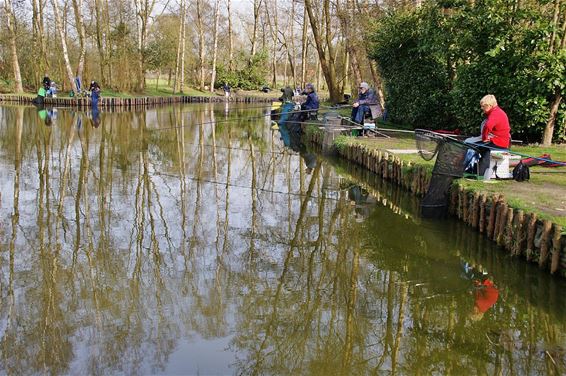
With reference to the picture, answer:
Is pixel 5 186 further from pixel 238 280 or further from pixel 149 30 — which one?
pixel 149 30

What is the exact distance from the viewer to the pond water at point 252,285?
5.14 meters

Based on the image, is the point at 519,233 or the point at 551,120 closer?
the point at 519,233

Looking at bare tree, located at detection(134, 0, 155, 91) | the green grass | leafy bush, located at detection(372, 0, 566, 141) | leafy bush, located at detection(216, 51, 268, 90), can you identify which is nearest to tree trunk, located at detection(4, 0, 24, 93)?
bare tree, located at detection(134, 0, 155, 91)

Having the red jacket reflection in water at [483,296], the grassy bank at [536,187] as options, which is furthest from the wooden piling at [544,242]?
the red jacket reflection in water at [483,296]

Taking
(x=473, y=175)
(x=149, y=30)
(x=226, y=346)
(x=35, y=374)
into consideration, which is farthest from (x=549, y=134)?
(x=149, y=30)

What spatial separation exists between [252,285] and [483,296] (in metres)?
2.42

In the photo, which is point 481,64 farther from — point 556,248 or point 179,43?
point 179,43

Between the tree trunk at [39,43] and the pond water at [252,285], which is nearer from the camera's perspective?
the pond water at [252,285]

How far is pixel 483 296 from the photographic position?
6.62 meters

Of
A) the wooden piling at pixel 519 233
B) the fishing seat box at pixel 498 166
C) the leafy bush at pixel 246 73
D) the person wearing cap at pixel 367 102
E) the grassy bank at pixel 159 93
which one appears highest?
the leafy bush at pixel 246 73

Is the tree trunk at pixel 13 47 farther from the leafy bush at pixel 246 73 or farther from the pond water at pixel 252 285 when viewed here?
the pond water at pixel 252 285

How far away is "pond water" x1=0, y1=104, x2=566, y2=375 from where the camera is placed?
5.14 m

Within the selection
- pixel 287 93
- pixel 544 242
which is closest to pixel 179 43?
pixel 287 93

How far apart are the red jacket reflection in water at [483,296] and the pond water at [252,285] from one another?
0.03 metres
